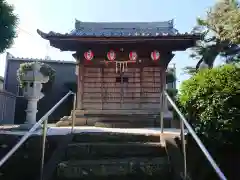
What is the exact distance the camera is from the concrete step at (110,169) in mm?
4465

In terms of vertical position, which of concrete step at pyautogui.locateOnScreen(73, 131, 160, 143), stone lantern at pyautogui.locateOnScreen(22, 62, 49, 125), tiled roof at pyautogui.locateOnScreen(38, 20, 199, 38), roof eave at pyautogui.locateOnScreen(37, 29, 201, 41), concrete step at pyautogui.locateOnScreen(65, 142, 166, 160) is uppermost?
tiled roof at pyautogui.locateOnScreen(38, 20, 199, 38)

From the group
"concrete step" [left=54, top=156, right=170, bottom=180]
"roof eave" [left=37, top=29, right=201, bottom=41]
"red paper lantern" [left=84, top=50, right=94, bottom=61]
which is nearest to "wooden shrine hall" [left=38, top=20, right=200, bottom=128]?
"red paper lantern" [left=84, top=50, right=94, bottom=61]

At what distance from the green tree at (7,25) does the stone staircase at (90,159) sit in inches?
246

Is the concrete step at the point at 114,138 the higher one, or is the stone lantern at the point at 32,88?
the stone lantern at the point at 32,88

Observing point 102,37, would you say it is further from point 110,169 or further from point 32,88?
point 110,169

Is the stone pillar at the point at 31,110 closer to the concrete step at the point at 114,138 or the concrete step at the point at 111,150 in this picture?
the concrete step at the point at 114,138

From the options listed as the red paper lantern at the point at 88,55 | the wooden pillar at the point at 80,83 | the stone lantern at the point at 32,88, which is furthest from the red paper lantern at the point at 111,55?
the stone lantern at the point at 32,88

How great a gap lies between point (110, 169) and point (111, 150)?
2.49ft

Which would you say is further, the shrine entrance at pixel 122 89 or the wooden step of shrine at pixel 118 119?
the shrine entrance at pixel 122 89

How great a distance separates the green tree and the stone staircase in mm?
6248

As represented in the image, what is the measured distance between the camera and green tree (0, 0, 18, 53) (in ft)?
35.7

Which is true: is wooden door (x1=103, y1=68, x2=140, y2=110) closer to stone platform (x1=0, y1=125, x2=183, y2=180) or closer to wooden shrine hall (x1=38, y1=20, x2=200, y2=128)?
wooden shrine hall (x1=38, y1=20, x2=200, y2=128)

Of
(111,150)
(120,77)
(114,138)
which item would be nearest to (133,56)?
(120,77)

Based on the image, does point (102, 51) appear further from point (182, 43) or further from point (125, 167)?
point (125, 167)
